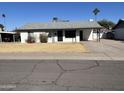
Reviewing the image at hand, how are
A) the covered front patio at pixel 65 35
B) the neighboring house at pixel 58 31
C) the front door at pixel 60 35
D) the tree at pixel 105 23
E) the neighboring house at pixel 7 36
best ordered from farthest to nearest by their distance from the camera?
the tree at pixel 105 23, the neighboring house at pixel 7 36, the front door at pixel 60 35, the covered front patio at pixel 65 35, the neighboring house at pixel 58 31

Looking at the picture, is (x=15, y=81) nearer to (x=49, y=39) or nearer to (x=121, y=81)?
(x=121, y=81)

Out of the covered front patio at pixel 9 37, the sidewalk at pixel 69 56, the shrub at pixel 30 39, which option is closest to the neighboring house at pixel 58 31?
the shrub at pixel 30 39

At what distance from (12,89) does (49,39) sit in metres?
30.2

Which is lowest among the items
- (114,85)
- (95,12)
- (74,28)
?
(114,85)

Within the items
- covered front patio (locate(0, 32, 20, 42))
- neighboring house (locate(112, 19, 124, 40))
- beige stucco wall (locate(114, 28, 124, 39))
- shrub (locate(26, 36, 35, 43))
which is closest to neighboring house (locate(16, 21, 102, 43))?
shrub (locate(26, 36, 35, 43))

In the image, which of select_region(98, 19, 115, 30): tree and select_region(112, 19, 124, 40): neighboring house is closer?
select_region(112, 19, 124, 40): neighboring house

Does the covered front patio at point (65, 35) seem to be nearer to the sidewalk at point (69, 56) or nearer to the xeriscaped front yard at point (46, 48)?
the xeriscaped front yard at point (46, 48)

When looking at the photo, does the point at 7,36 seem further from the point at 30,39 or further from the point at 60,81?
the point at 60,81

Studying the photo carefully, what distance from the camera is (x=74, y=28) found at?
35469 millimetres

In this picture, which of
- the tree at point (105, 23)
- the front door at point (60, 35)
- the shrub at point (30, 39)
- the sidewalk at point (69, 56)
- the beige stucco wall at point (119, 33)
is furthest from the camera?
the tree at point (105, 23)

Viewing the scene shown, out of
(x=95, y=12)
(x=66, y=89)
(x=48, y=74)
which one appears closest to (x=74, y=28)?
(x=48, y=74)

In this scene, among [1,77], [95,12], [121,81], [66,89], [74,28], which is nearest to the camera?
[66,89]

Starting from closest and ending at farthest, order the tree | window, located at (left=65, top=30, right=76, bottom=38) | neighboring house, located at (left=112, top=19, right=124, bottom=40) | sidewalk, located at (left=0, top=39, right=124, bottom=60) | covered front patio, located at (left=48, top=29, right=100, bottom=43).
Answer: sidewalk, located at (left=0, top=39, right=124, bottom=60) < covered front patio, located at (left=48, top=29, right=100, bottom=43) < window, located at (left=65, top=30, right=76, bottom=38) < neighboring house, located at (left=112, top=19, right=124, bottom=40) < the tree

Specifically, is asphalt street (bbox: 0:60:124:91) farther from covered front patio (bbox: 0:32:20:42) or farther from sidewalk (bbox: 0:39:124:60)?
covered front patio (bbox: 0:32:20:42)
